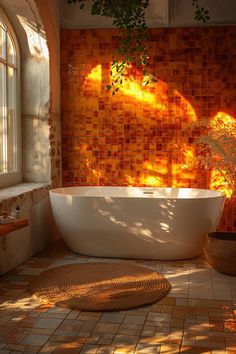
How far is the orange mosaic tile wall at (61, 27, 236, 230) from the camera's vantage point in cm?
517

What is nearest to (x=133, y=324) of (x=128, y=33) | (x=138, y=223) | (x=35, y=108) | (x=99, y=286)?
(x=99, y=286)

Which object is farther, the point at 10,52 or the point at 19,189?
the point at 10,52

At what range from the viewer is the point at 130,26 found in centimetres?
475

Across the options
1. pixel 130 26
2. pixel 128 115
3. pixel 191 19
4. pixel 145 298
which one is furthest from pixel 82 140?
pixel 145 298

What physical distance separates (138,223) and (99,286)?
2.74 ft

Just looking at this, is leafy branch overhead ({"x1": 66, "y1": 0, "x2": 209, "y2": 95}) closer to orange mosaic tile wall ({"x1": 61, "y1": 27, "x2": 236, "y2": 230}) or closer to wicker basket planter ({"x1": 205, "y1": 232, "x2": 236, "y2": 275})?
orange mosaic tile wall ({"x1": 61, "y1": 27, "x2": 236, "y2": 230})

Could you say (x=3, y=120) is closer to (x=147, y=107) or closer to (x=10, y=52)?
(x=10, y=52)

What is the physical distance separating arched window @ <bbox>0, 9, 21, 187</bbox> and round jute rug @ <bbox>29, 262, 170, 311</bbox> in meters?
1.23

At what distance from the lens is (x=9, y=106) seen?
4895mm

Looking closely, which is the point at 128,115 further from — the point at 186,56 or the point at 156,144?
the point at 186,56

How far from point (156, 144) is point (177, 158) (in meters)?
0.27

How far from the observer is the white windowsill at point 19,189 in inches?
164

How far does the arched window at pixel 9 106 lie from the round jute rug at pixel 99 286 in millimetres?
1232

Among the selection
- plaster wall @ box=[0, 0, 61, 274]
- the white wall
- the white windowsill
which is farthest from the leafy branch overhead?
the white windowsill
